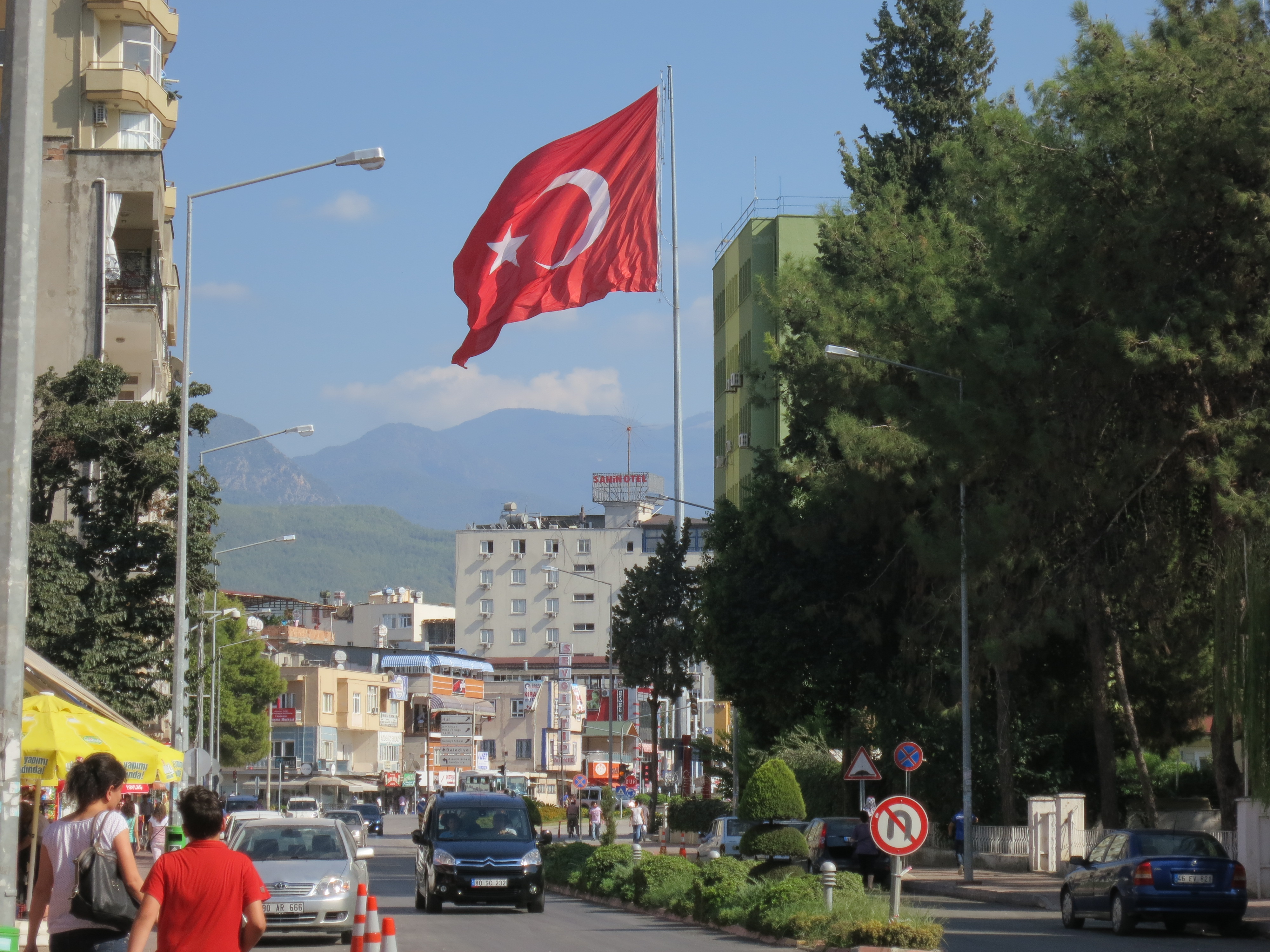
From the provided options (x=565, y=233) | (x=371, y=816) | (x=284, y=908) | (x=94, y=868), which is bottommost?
(x=371, y=816)

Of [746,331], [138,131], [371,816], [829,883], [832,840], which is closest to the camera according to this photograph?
[829,883]

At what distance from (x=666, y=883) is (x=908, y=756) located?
30.5 ft

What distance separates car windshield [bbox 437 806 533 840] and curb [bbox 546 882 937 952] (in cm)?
215

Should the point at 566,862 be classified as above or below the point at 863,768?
below

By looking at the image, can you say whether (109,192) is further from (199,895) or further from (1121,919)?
(199,895)

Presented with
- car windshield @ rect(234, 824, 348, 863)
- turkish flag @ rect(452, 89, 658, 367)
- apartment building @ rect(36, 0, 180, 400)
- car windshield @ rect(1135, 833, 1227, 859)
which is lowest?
car windshield @ rect(1135, 833, 1227, 859)

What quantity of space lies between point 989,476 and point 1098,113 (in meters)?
8.18

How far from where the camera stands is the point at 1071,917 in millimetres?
24312

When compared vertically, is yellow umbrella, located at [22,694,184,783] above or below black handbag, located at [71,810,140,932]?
above

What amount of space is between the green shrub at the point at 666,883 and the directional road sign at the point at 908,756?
25.1ft

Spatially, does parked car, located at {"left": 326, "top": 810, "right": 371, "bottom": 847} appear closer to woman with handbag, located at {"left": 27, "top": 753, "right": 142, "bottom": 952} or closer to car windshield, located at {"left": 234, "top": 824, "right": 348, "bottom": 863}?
car windshield, located at {"left": 234, "top": 824, "right": 348, "bottom": 863}

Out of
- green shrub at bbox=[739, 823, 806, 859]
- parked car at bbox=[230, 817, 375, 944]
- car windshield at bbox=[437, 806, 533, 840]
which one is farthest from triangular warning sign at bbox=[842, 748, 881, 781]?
parked car at bbox=[230, 817, 375, 944]

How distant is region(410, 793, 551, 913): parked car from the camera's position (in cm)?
2577

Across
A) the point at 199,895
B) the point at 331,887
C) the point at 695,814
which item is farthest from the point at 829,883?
the point at 695,814
